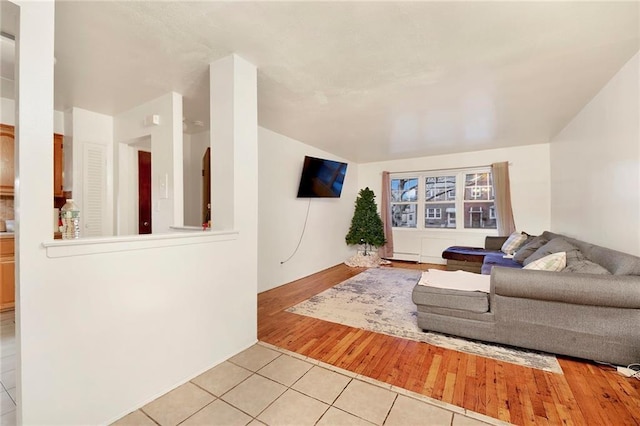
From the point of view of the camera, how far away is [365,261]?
574cm

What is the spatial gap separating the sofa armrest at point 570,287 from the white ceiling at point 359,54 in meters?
1.74

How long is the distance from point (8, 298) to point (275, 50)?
406cm

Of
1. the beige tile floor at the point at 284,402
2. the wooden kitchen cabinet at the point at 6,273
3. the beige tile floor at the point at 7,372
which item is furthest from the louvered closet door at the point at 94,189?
the beige tile floor at the point at 284,402

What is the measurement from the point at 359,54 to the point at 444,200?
15.2 ft

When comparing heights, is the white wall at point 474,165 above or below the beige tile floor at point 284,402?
above

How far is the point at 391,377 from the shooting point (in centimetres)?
188

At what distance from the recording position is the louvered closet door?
3301 millimetres

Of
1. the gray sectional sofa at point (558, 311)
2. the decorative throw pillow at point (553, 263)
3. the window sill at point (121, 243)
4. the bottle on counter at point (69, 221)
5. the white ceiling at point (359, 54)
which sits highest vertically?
the white ceiling at point (359, 54)

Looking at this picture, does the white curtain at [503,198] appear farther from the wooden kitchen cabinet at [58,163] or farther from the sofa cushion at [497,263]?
the wooden kitchen cabinet at [58,163]

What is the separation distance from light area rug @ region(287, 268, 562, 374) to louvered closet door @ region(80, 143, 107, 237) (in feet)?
9.08

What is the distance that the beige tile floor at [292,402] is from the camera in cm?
148

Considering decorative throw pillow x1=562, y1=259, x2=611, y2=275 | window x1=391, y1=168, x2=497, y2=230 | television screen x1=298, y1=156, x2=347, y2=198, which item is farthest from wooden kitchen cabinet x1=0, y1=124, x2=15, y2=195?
window x1=391, y1=168, x2=497, y2=230

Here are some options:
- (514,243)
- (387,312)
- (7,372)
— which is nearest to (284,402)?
(387,312)

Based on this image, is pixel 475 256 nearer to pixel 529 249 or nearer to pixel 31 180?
pixel 529 249
